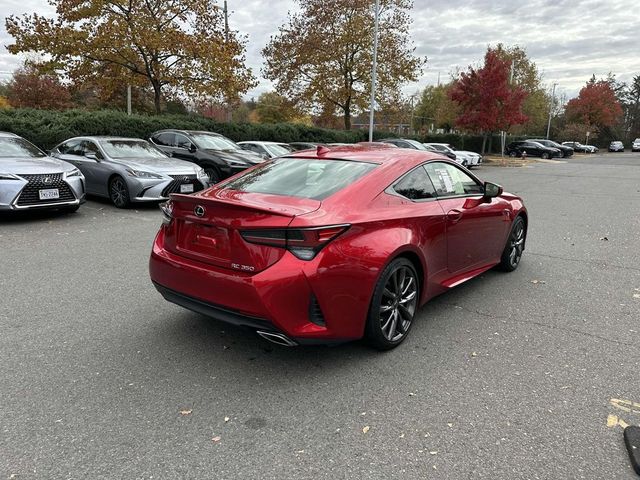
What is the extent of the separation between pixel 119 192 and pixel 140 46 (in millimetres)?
10448

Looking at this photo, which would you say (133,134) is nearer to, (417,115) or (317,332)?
(317,332)

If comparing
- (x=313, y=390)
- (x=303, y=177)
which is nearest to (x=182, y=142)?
(x=303, y=177)

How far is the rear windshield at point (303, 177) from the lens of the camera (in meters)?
3.55

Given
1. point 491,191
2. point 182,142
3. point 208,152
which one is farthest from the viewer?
point 182,142

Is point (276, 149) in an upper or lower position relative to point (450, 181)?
upper

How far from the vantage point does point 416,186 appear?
157 inches

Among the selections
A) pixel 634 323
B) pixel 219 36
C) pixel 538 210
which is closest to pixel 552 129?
pixel 219 36

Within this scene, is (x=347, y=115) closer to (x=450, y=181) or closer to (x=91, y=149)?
(x=91, y=149)

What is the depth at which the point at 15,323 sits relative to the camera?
12.9ft

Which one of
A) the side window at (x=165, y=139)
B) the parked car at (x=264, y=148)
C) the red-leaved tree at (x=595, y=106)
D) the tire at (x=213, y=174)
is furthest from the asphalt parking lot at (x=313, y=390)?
the red-leaved tree at (x=595, y=106)

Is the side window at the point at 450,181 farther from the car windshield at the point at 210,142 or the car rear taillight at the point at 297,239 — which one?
the car windshield at the point at 210,142

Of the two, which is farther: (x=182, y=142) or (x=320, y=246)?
(x=182, y=142)

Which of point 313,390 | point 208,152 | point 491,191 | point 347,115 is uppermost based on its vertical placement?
point 347,115

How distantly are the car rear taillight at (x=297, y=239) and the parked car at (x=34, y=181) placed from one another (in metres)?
6.25
